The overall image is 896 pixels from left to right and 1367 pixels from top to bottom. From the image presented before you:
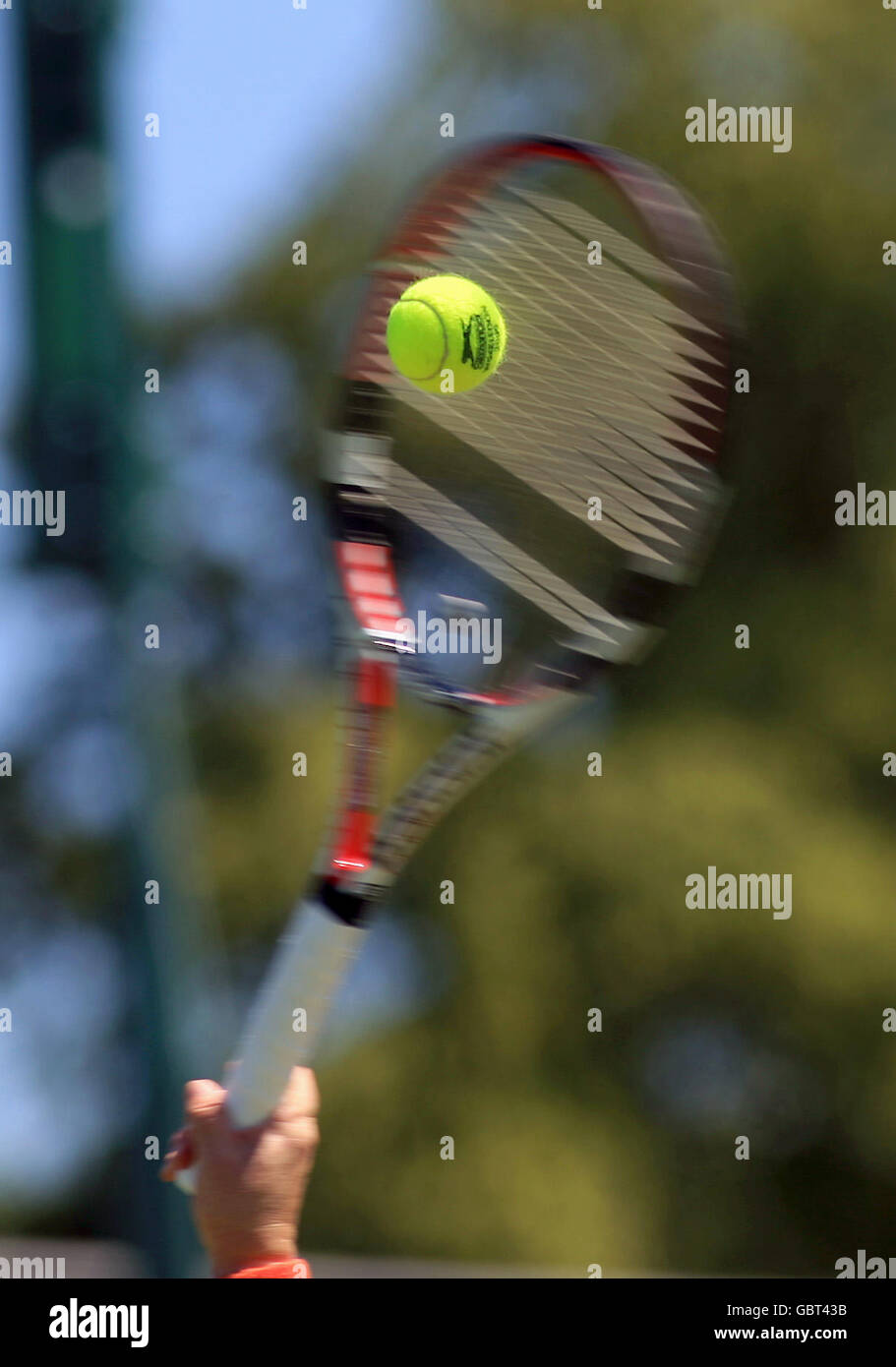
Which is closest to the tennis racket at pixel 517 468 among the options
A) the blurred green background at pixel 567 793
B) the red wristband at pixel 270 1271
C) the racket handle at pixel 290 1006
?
the racket handle at pixel 290 1006

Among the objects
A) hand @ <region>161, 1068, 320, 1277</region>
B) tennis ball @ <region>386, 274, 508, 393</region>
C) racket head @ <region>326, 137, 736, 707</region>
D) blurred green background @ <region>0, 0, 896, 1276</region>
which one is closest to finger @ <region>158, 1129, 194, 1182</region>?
hand @ <region>161, 1068, 320, 1277</region>

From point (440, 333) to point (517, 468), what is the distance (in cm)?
28

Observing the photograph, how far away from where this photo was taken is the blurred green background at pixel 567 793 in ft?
15.7

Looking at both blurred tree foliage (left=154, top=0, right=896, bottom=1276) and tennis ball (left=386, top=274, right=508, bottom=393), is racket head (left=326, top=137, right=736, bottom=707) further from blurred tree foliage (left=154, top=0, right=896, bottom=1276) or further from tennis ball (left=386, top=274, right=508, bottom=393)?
blurred tree foliage (left=154, top=0, right=896, bottom=1276)

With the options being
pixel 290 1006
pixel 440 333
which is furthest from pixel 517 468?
pixel 290 1006

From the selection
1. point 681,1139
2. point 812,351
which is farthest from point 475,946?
point 812,351

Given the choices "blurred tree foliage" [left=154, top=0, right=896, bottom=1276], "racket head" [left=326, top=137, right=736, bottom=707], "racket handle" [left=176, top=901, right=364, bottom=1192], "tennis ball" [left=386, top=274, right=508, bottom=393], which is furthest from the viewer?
"blurred tree foliage" [left=154, top=0, right=896, bottom=1276]

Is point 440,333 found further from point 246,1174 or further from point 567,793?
point 567,793

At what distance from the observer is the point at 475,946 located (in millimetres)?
4902

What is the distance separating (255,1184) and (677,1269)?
3.32 meters

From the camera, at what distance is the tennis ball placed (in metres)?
1.95

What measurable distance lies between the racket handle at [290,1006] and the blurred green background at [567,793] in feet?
9.57

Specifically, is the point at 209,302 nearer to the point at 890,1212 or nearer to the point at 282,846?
the point at 282,846

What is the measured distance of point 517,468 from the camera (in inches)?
86.5
